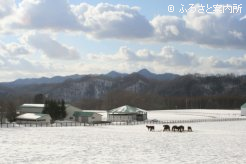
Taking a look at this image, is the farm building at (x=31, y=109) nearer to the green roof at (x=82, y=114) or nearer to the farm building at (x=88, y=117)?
the green roof at (x=82, y=114)

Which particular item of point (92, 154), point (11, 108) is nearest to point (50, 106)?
point (11, 108)

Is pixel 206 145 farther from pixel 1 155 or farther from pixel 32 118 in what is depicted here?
pixel 32 118

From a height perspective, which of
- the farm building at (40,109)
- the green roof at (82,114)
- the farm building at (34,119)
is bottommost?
the farm building at (34,119)

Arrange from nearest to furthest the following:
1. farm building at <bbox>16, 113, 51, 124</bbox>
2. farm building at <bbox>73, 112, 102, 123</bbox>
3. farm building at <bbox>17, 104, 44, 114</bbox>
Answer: farm building at <bbox>16, 113, 51, 124</bbox>, farm building at <bbox>73, 112, 102, 123</bbox>, farm building at <bbox>17, 104, 44, 114</bbox>

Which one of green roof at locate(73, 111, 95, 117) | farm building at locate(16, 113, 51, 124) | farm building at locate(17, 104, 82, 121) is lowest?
farm building at locate(16, 113, 51, 124)

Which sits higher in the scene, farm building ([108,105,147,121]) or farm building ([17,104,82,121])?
farm building ([17,104,82,121])

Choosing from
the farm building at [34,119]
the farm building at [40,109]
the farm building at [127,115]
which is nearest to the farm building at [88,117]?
the farm building at [40,109]

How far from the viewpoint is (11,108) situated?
88312mm

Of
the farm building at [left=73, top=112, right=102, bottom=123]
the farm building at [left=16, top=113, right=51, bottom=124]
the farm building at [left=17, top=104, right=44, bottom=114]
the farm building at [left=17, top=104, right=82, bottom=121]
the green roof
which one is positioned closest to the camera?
the farm building at [left=16, top=113, right=51, bottom=124]

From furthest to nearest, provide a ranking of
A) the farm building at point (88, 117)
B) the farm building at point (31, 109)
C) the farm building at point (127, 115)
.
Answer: the farm building at point (31, 109) < the farm building at point (127, 115) < the farm building at point (88, 117)

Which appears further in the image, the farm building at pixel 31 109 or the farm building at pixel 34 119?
the farm building at pixel 31 109

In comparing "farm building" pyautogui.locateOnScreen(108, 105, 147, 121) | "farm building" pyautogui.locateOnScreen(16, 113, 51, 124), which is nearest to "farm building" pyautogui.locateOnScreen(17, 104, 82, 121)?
"farm building" pyautogui.locateOnScreen(108, 105, 147, 121)

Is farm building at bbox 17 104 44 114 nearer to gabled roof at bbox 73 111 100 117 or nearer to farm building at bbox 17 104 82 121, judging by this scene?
farm building at bbox 17 104 82 121

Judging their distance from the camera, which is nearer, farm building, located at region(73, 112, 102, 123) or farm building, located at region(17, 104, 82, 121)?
farm building, located at region(73, 112, 102, 123)
